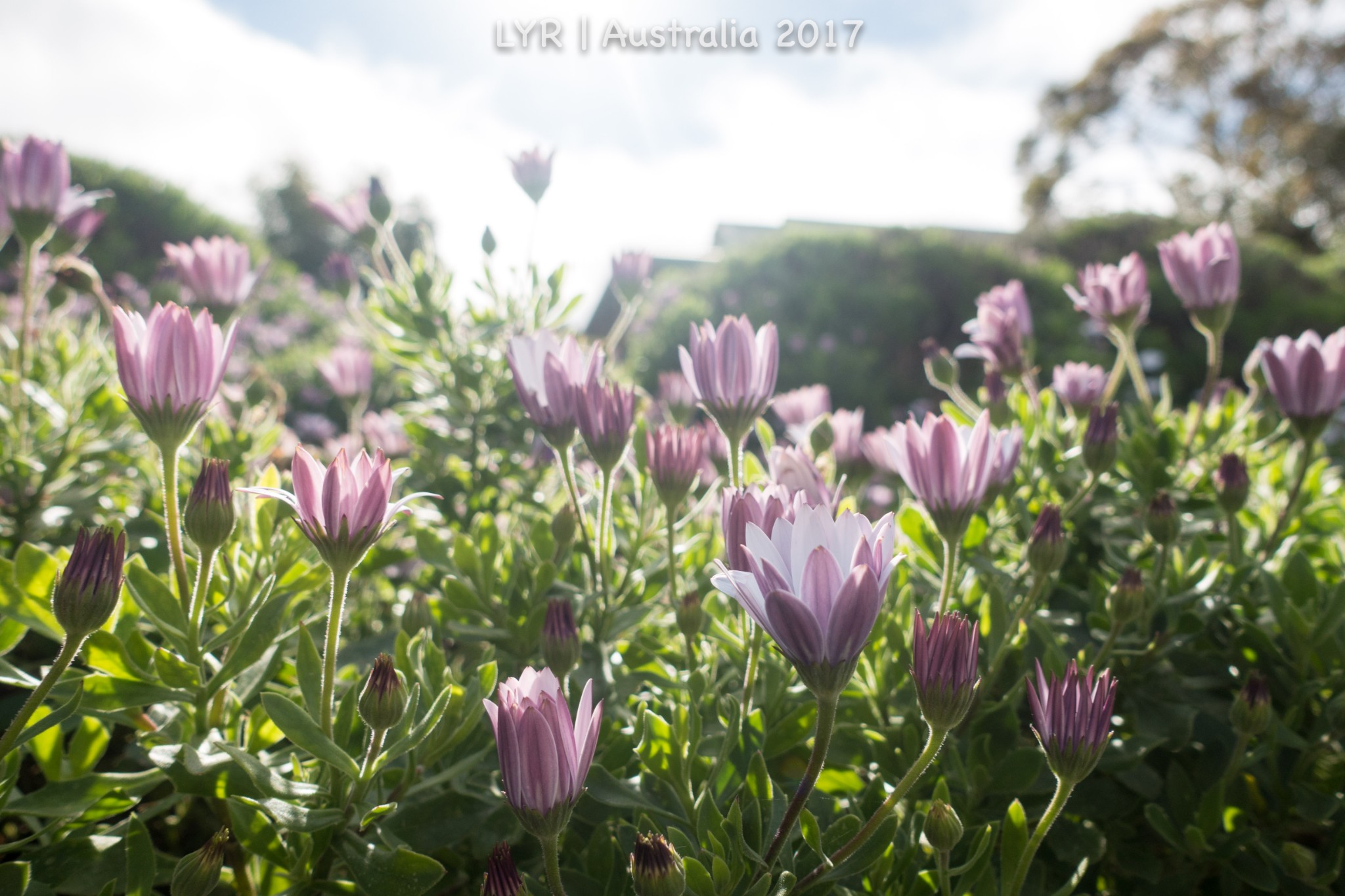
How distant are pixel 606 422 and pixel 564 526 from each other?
0.23 m

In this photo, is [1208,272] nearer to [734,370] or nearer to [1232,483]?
[1232,483]

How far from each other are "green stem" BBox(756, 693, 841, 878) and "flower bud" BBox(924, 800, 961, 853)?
6.2 inches

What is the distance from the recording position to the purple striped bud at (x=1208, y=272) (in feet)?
5.96

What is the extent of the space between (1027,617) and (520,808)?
0.84 m

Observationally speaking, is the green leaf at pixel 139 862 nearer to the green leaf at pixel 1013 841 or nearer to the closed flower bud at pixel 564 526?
the closed flower bud at pixel 564 526

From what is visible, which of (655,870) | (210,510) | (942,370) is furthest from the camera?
(942,370)

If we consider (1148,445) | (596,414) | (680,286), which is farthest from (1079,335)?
(596,414)

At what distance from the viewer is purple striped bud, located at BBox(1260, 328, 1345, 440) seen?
148cm

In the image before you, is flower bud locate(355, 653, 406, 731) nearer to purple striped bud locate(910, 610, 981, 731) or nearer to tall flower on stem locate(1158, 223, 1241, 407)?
purple striped bud locate(910, 610, 981, 731)

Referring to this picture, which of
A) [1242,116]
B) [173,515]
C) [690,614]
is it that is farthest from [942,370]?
[1242,116]

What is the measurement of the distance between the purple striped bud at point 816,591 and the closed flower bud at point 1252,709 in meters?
A: 0.73

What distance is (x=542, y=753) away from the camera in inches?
31.0

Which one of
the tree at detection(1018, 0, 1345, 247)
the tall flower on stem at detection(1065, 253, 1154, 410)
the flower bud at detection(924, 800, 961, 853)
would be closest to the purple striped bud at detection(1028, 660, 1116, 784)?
the flower bud at detection(924, 800, 961, 853)

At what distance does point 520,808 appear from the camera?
0.81m
